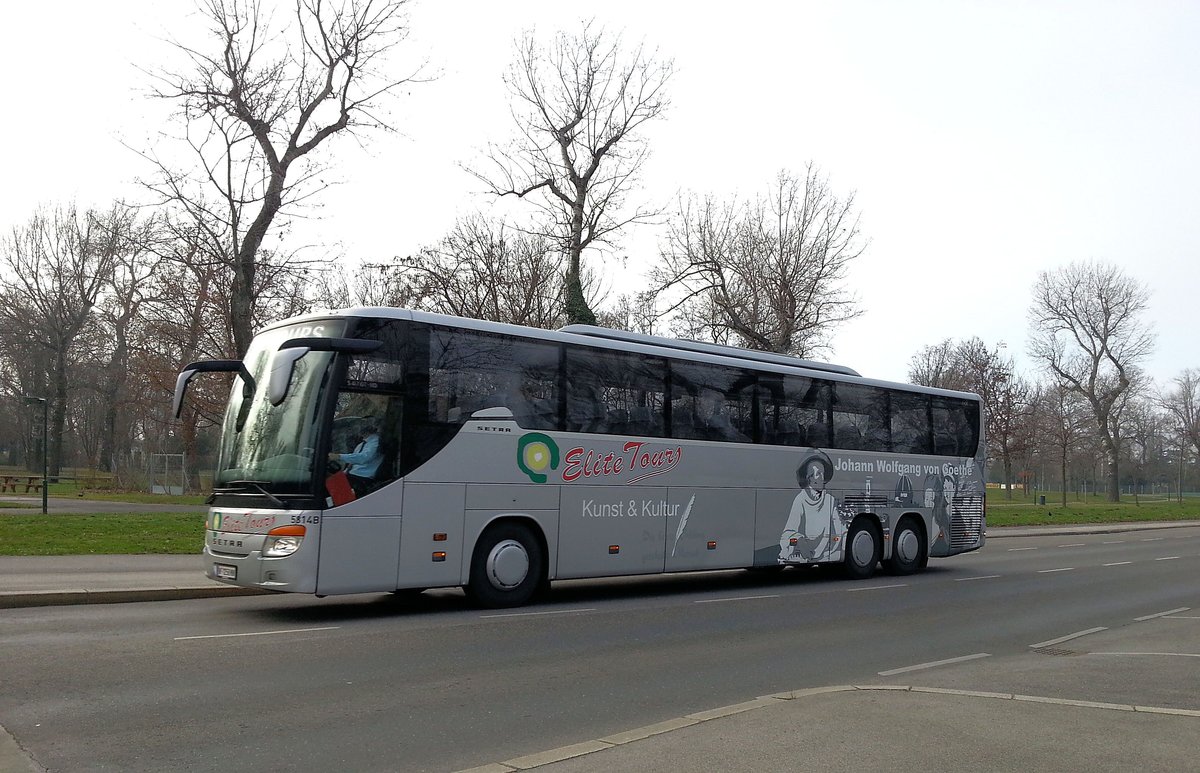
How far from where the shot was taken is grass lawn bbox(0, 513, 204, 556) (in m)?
17.5

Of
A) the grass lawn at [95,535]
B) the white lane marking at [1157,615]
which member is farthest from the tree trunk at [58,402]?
the white lane marking at [1157,615]

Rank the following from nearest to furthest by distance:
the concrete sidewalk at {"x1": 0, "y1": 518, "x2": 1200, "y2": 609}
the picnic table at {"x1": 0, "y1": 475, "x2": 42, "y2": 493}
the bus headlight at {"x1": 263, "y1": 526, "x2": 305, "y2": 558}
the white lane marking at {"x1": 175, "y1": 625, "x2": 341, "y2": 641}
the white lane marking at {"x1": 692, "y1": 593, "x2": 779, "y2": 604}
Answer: the white lane marking at {"x1": 175, "y1": 625, "x2": 341, "y2": 641}, the bus headlight at {"x1": 263, "y1": 526, "x2": 305, "y2": 558}, the concrete sidewalk at {"x1": 0, "y1": 518, "x2": 1200, "y2": 609}, the white lane marking at {"x1": 692, "y1": 593, "x2": 779, "y2": 604}, the picnic table at {"x1": 0, "y1": 475, "x2": 42, "y2": 493}

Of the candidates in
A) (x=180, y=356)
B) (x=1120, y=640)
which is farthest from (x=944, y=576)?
(x=180, y=356)

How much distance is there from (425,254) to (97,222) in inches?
1254

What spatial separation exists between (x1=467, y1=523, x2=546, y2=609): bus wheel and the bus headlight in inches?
96.4

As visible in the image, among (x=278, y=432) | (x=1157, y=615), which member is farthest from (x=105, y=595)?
(x=1157, y=615)

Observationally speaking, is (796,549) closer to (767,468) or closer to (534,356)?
(767,468)

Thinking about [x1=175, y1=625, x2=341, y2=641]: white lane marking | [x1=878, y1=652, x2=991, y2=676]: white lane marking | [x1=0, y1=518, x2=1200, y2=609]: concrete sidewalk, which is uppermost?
[x1=0, y1=518, x2=1200, y2=609]: concrete sidewalk

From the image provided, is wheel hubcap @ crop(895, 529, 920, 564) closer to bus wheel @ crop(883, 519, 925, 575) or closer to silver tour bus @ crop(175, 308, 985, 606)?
bus wheel @ crop(883, 519, 925, 575)

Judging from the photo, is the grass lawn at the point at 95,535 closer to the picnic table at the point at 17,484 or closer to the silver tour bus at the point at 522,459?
the silver tour bus at the point at 522,459

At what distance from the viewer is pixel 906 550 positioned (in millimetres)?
20000

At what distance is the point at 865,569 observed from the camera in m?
18.9

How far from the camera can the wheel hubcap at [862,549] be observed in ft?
61.4

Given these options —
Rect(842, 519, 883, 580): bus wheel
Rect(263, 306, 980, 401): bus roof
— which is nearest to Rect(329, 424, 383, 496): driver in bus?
Rect(263, 306, 980, 401): bus roof
